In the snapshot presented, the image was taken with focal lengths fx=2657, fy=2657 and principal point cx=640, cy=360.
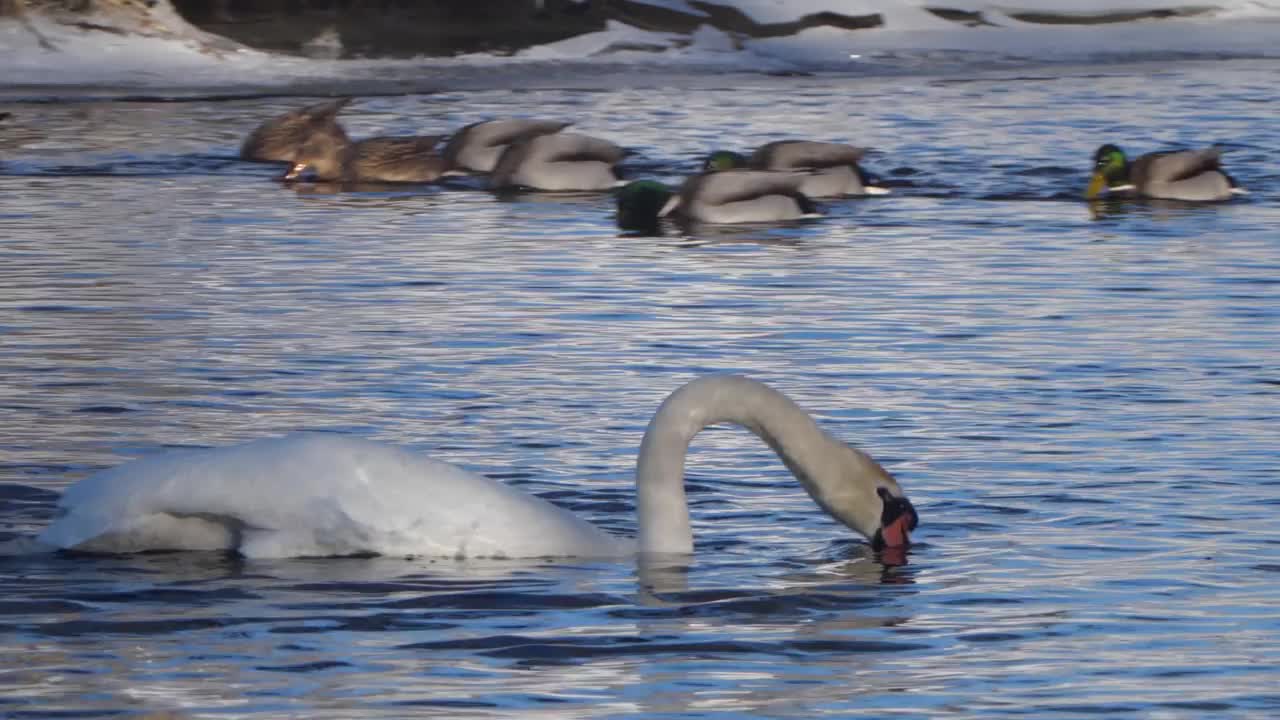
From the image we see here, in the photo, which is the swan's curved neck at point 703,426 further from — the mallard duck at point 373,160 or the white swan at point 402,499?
the mallard duck at point 373,160

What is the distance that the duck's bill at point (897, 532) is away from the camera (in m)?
6.84

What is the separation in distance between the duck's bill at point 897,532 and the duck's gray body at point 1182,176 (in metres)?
10.3

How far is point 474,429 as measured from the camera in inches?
352

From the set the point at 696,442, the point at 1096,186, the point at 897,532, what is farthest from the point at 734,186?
the point at 897,532

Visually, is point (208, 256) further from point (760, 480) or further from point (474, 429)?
point (760, 480)

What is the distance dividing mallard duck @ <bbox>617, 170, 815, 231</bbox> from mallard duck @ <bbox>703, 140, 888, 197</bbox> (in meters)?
0.69

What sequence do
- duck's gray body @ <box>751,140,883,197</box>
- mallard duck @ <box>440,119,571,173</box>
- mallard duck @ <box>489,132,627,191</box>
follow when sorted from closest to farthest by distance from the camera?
duck's gray body @ <box>751,140,883,197</box> < mallard duck @ <box>489,132,627,191</box> < mallard duck @ <box>440,119,571,173</box>

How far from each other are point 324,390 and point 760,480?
7.15 feet

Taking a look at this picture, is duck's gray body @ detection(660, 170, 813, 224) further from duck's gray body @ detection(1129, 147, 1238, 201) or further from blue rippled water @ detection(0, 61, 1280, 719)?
duck's gray body @ detection(1129, 147, 1238, 201)

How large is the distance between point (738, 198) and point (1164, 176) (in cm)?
281

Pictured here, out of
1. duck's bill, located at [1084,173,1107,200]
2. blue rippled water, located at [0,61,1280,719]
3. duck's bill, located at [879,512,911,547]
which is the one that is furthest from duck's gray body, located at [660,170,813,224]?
duck's bill, located at [879,512,911,547]

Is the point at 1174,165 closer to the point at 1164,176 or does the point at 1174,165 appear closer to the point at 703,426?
the point at 1164,176

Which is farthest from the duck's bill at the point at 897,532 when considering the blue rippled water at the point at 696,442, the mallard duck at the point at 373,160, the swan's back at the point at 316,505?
the mallard duck at the point at 373,160

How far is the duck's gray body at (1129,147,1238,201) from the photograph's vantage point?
55.3 ft
